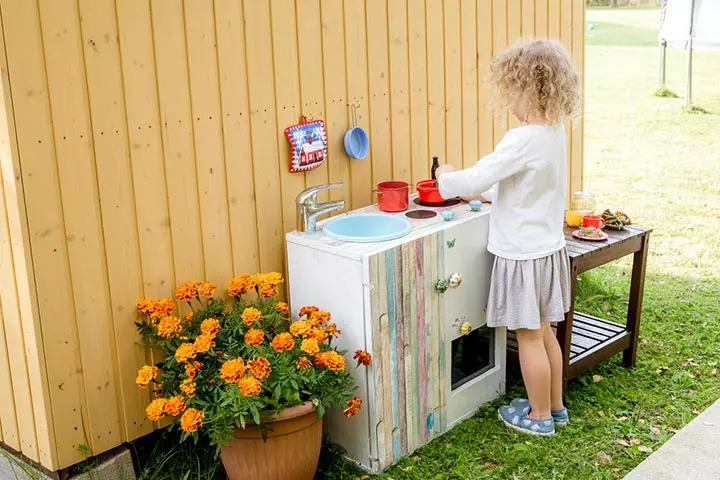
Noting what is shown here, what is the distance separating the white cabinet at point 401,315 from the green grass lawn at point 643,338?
0.12 m

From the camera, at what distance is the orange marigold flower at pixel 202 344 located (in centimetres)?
298

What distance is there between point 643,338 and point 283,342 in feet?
7.44

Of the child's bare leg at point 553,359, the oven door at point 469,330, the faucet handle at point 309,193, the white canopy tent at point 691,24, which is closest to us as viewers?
the faucet handle at point 309,193

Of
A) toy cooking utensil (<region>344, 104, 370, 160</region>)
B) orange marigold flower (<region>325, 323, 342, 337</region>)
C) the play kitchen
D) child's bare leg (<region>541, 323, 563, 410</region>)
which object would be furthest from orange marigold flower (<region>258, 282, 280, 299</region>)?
child's bare leg (<region>541, 323, 563, 410</region>)

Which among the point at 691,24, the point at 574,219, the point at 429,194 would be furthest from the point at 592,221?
the point at 691,24

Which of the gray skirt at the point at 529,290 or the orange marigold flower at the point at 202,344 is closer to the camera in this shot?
the orange marigold flower at the point at 202,344

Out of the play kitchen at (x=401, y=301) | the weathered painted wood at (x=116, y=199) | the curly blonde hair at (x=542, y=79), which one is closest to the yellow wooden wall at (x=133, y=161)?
the weathered painted wood at (x=116, y=199)

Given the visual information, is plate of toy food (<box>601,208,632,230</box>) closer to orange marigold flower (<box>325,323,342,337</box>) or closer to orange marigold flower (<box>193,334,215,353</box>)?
orange marigold flower (<box>325,323,342,337</box>)

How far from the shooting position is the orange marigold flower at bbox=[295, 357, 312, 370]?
3.00m

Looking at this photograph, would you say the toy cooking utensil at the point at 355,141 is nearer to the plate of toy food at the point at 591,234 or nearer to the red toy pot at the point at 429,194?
the red toy pot at the point at 429,194

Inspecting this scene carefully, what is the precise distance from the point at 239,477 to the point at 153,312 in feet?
2.07

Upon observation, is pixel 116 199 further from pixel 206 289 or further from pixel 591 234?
pixel 591 234

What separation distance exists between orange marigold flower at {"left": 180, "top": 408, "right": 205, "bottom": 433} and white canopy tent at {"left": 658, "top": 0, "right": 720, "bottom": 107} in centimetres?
912

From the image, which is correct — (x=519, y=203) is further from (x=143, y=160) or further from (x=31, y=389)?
(x=31, y=389)
